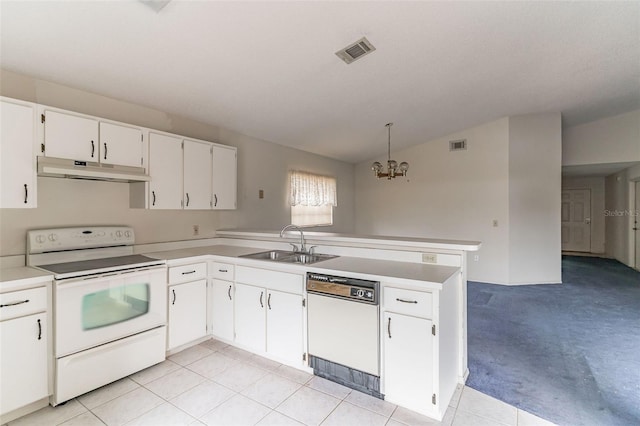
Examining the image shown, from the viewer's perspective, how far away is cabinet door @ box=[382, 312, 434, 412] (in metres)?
1.90

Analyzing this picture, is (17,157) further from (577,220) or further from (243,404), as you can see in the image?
(577,220)

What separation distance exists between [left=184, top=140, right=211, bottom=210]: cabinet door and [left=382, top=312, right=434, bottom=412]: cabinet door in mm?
2411

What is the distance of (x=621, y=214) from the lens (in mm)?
6816

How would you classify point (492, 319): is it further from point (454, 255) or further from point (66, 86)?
point (66, 86)

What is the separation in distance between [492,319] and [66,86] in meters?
5.06

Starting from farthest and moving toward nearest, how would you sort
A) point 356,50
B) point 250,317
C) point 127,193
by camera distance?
point 127,193 → point 250,317 → point 356,50

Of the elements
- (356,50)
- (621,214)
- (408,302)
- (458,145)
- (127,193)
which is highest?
(356,50)

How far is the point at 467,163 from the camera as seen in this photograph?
5777 mm

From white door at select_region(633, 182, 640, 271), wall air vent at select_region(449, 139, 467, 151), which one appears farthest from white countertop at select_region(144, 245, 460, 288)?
white door at select_region(633, 182, 640, 271)

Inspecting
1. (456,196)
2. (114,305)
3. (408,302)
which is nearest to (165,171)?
(114,305)

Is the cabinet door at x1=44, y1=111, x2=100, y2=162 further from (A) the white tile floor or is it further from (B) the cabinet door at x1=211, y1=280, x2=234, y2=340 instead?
(A) the white tile floor

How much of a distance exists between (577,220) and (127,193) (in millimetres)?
10609

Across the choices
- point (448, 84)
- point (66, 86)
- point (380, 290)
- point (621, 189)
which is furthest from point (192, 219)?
point (621, 189)

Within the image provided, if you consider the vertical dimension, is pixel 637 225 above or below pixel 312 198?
below
